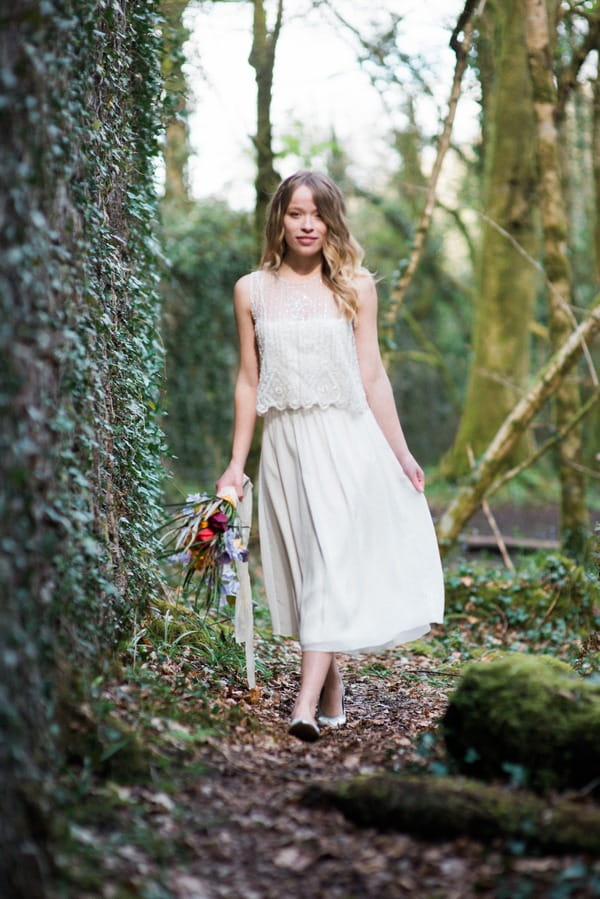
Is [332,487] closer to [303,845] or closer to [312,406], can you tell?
[312,406]

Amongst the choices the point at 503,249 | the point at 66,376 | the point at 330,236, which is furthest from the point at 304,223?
the point at 503,249

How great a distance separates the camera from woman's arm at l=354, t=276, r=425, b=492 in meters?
4.32

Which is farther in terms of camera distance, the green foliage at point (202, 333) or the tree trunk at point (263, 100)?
the green foliage at point (202, 333)

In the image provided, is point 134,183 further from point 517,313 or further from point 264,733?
point 517,313

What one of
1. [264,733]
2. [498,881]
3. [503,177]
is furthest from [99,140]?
[503,177]

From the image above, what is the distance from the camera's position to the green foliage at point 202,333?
46.3 ft

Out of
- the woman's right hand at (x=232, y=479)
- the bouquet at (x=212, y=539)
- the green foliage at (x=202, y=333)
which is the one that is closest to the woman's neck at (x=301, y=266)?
the woman's right hand at (x=232, y=479)

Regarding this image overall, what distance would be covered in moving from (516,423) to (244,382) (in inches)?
138

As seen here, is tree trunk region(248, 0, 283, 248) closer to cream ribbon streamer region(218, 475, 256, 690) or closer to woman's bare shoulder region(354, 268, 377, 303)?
woman's bare shoulder region(354, 268, 377, 303)

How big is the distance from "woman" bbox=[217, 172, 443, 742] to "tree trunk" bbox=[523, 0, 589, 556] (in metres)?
3.72

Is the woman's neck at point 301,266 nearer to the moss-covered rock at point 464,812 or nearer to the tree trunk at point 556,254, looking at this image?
the moss-covered rock at point 464,812

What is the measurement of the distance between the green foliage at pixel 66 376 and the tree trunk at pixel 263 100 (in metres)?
3.01

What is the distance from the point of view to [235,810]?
121 inches

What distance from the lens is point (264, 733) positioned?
3922 mm
